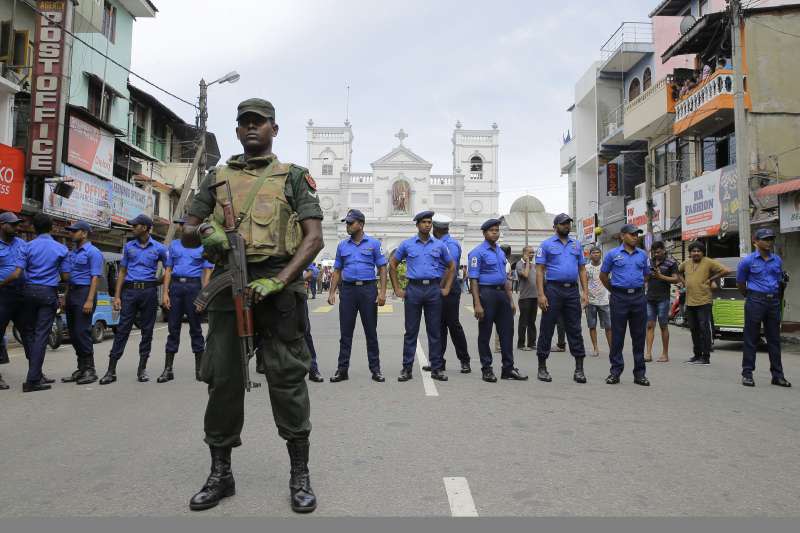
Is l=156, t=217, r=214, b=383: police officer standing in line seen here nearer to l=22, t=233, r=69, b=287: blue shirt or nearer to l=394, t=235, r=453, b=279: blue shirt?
l=22, t=233, r=69, b=287: blue shirt

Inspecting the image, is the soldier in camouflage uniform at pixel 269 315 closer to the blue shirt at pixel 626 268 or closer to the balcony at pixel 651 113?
the blue shirt at pixel 626 268

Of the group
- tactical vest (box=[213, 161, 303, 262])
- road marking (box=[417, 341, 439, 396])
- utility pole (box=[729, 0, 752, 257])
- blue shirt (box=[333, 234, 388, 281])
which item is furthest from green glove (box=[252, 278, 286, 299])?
utility pole (box=[729, 0, 752, 257])

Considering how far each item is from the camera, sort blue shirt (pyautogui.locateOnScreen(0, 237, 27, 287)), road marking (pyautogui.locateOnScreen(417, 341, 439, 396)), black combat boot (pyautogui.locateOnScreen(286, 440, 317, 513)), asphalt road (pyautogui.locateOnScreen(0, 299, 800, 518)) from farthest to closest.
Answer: blue shirt (pyautogui.locateOnScreen(0, 237, 27, 287)), road marking (pyautogui.locateOnScreen(417, 341, 439, 396)), asphalt road (pyautogui.locateOnScreen(0, 299, 800, 518)), black combat boot (pyautogui.locateOnScreen(286, 440, 317, 513))

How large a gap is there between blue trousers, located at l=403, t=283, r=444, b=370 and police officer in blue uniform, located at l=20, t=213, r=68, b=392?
391cm

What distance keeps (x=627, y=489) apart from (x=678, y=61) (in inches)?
957

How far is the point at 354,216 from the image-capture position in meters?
7.63

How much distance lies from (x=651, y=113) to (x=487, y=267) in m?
18.3

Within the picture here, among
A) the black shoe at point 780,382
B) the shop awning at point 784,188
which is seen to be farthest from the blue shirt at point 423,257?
the shop awning at point 784,188

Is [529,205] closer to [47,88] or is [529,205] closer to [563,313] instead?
[47,88]

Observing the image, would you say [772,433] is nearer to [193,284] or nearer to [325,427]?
[325,427]

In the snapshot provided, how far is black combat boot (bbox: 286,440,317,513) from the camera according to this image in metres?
3.09

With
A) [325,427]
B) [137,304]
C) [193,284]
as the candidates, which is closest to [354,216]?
[193,284]

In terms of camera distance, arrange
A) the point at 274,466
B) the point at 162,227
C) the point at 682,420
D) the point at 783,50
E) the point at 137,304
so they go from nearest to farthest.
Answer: the point at 274,466
the point at 682,420
the point at 137,304
the point at 783,50
the point at 162,227

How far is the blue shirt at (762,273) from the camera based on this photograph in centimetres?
737
